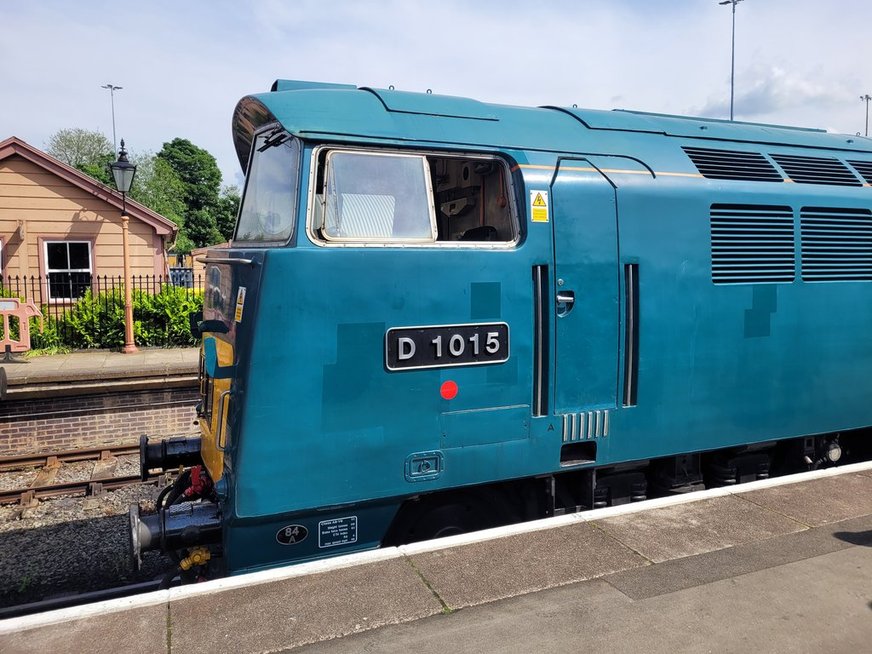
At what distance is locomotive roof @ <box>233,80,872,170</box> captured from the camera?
148 inches

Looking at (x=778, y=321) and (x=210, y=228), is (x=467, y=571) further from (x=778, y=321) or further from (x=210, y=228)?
(x=210, y=228)

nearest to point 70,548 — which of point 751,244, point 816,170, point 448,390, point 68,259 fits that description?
point 448,390

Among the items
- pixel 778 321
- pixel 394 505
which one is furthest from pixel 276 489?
pixel 778 321

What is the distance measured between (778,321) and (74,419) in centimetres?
840

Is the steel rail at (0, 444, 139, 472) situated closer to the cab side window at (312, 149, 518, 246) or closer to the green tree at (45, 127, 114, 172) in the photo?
the cab side window at (312, 149, 518, 246)

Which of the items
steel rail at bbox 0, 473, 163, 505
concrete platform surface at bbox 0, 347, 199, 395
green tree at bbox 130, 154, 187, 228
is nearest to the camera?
steel rail at bbox 0, 473, 163, 505

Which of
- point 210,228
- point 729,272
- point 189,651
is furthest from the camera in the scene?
point 210,228

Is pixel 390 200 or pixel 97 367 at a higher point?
pixel 390 200

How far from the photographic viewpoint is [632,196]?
437 centimetres

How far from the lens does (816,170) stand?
17.6ft

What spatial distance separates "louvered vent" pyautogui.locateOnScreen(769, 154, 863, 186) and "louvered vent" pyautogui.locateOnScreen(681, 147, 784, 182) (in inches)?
7.7

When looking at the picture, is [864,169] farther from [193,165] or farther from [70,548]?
[193,165]

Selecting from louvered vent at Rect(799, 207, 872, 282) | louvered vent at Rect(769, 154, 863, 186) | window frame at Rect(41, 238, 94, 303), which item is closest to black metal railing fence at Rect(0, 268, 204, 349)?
window frame at Rect(41, 238, 94, 303)

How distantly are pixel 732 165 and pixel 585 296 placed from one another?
1.71m
